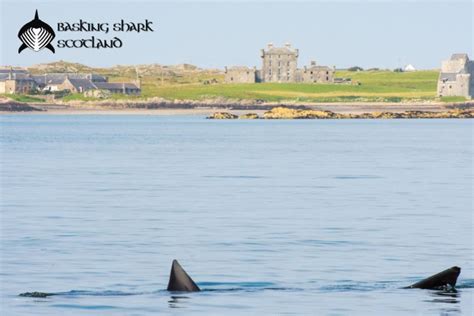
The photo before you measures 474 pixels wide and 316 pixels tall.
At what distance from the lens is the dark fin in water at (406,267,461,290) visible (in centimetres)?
2386

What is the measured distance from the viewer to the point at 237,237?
108ft

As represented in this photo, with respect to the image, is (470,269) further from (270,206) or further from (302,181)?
(302,181)

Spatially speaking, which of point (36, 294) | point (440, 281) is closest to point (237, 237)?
point (440, 281)

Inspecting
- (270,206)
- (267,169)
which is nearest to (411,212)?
(270,206)

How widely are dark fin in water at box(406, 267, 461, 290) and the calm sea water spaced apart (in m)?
0.35

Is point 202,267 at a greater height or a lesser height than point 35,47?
lesser

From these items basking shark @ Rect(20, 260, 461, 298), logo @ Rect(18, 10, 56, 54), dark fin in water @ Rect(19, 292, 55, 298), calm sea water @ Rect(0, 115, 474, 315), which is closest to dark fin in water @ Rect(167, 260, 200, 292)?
basking shark @ Rect(20, 260, 461, 298)

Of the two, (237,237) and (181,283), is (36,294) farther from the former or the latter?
(237,237)

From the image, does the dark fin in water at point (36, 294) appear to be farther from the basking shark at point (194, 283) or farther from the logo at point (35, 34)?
the logo at point (35, 34)

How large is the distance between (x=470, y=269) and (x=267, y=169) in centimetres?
3638

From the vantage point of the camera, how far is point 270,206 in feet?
136

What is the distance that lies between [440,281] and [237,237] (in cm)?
950

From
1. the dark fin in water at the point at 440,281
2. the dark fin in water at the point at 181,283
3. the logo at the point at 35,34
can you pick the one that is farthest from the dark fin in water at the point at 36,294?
the logo at the point at 35,34

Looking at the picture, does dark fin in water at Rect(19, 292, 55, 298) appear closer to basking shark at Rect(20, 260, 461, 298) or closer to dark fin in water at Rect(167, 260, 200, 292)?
basking shark at Rect(20, 260, 461, 298)
